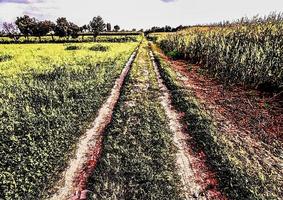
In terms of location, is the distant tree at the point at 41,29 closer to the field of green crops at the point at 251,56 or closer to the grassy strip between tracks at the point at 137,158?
the field of green crops at the point at 251,56

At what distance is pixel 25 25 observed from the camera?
10719 centimetres

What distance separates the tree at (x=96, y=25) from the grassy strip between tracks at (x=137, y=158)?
108 metres

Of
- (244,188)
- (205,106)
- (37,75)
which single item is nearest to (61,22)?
(37,75)

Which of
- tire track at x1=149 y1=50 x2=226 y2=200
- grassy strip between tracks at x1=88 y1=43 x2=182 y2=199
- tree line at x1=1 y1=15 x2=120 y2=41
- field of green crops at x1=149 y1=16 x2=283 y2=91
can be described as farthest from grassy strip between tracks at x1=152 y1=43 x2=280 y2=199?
tree line at x1=1 y1=15 x2=120 y2=41

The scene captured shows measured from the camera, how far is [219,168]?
29.1ft

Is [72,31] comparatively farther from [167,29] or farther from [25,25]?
[167,29]

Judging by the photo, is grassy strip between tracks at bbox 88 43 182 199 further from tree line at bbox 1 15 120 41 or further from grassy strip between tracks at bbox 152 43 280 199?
tree line at bbox 1 15 120 41

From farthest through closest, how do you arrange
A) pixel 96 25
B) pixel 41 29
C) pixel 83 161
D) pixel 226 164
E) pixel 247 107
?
pixel 96 25
pixel 41 29
pixel 247 107
pixel 83 161
pixel 226 164

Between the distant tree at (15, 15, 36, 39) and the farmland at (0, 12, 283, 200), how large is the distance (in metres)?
94.5

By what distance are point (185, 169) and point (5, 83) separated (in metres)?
16.4

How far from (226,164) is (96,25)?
117m

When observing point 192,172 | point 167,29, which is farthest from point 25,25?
→ point 192,172

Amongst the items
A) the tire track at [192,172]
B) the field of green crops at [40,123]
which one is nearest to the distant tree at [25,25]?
the field of green crops at [40,123]

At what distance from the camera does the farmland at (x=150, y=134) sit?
8.10 metres
